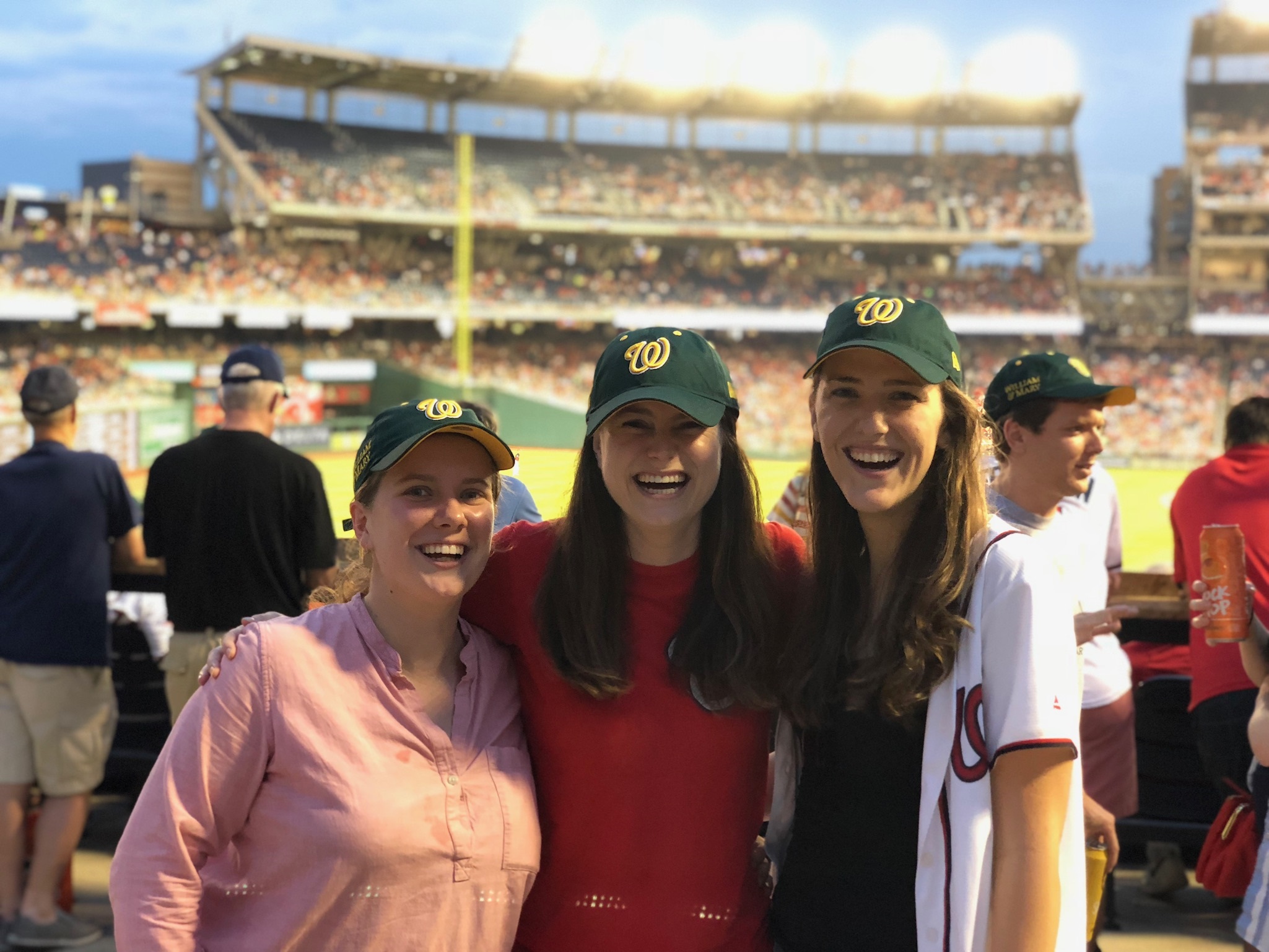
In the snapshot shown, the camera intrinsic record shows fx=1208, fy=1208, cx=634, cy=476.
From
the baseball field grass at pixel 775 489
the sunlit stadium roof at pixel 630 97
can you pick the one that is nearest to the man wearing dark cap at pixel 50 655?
the baseball field grass at pixel 775 489

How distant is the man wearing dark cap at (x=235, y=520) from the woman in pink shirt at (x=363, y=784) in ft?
8.62

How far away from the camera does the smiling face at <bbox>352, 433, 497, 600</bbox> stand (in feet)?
6.66

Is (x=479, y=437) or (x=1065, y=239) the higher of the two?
(x=1065, y=239)

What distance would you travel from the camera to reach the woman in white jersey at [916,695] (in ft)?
→ 5.70

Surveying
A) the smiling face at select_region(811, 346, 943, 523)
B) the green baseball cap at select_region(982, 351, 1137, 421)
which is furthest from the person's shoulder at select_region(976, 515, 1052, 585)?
the green baseball cap at select_region(982, 351, 1137, 421)

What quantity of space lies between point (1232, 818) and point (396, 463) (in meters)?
2.68

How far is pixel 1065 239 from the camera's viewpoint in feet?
128

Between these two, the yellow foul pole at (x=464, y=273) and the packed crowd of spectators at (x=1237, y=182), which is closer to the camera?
the yellow foul pole at (x=464, y=273)

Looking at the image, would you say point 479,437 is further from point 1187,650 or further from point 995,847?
point 1187,650

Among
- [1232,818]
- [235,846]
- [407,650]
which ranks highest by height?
[407,650]

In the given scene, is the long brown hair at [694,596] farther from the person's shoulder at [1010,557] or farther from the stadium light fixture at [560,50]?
the stadium light fixture at [560,50]

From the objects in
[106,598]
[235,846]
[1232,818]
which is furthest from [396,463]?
[106,598]

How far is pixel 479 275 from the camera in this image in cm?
3719

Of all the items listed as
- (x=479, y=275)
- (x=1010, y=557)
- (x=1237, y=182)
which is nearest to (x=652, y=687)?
(x=1010, y=557)
